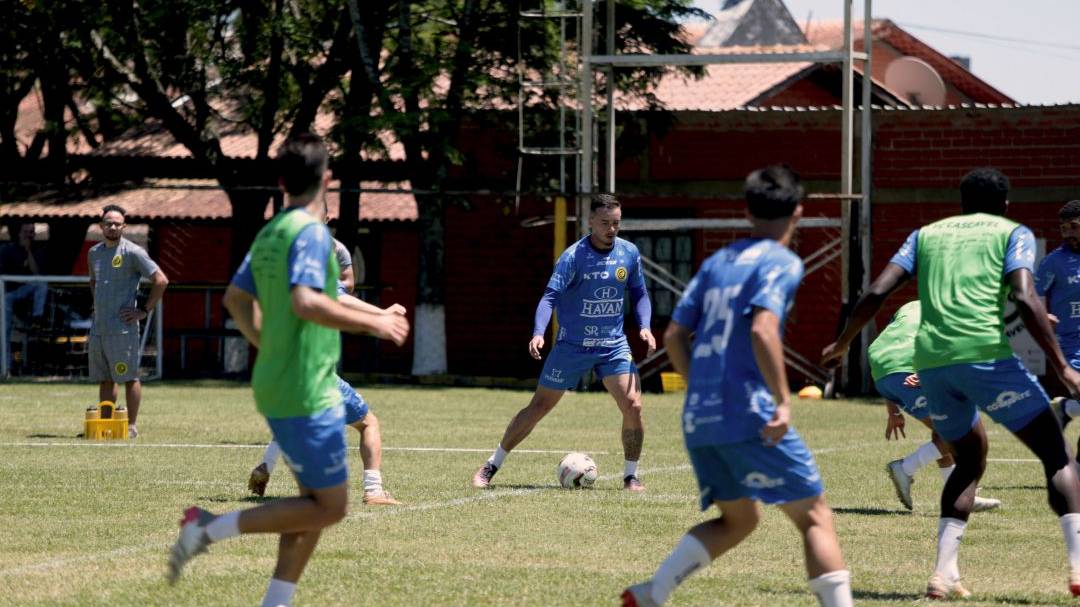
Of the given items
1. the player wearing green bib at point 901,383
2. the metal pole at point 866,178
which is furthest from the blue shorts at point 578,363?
the metal pole at point 866,178

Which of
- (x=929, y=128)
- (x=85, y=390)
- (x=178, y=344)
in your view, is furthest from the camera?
(x=178, y=344)

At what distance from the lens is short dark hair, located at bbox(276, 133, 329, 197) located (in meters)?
6.57

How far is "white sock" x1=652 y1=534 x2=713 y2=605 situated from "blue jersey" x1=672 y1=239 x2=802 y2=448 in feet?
1.44

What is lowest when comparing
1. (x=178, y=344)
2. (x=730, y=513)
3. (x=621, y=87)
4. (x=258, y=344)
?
(x=178, y=344)

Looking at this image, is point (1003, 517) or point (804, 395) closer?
point (1003, 517)

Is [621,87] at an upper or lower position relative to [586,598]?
upper

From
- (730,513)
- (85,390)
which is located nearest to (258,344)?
(730,513)

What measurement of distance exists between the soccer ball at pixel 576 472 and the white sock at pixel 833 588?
20.7 ft

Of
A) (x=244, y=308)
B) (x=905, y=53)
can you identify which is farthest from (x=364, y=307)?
(x=905, y=53)

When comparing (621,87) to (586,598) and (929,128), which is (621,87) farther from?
(586,598)

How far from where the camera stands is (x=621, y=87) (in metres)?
29.4

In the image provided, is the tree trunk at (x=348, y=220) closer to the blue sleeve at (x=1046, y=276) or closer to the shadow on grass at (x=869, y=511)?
the blue sleeve at (x=1046, y=276)

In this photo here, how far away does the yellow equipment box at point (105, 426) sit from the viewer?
652 inches

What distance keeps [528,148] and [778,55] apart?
511cm
